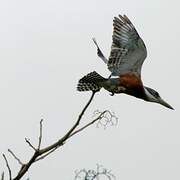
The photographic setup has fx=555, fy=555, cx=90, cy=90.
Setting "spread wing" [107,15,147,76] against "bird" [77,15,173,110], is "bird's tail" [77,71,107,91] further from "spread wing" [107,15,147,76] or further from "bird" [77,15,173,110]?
"spread wing" [107,15,147,76]

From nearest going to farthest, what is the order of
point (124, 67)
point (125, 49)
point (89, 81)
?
point (89, 81), point (124, 67), point (125, 49)

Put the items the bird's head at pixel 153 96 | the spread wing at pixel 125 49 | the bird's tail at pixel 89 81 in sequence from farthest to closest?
the spread wing at pixel 125 49 → the bird's head at pixel 153 96 → the bird's tail at pixel 89 81

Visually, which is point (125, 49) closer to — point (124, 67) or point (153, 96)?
point (124, 67)

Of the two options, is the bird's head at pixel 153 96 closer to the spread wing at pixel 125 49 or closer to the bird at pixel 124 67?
the bird at pixel 124 67

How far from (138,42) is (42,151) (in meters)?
4.19

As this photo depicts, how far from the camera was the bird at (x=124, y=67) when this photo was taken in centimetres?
588

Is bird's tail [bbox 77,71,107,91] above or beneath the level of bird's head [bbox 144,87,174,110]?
above

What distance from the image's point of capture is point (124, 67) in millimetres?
6914

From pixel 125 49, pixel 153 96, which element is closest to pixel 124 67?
pixel 125 49

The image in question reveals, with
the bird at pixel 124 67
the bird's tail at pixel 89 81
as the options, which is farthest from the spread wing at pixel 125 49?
the bird's tail at pixel 89 81

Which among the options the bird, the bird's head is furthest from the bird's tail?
the bird's head

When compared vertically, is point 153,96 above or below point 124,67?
below

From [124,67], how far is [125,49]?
1.11ft

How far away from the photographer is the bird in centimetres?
588
